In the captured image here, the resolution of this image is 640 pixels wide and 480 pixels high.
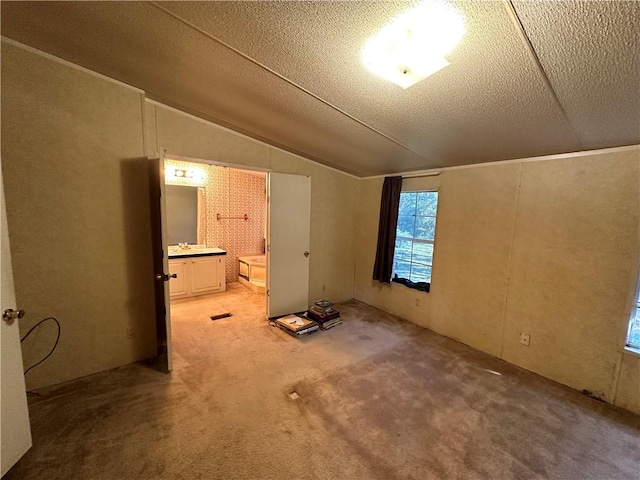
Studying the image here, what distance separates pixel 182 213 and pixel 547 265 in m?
5.11

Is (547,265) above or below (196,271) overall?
above

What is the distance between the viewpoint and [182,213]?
460 centimetres

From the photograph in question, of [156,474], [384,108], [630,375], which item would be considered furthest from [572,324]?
[156,474]

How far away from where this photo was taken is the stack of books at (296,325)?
3.19 metres

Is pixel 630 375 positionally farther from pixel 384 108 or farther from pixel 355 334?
pixel 384 108

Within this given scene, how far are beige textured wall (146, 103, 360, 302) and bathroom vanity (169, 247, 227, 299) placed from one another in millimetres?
1741

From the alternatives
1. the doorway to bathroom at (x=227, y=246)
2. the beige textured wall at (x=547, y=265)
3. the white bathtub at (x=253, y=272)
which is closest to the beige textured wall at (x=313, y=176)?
the doorway to bathroom at (x=227, y=246)

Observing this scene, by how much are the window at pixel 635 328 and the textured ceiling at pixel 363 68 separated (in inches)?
50.7

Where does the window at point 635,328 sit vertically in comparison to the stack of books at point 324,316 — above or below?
above

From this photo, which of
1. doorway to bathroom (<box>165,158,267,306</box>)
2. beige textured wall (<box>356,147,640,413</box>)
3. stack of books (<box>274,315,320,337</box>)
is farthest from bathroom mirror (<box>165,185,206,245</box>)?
beige textured wall (<box>356,147,640,413</box>)

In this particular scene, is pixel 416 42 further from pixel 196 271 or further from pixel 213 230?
pixel 213 230

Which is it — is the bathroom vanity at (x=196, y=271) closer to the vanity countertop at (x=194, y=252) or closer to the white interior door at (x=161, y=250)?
the vanity countertop at (x=194, y=252)

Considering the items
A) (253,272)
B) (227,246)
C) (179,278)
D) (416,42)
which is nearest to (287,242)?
(253,272)

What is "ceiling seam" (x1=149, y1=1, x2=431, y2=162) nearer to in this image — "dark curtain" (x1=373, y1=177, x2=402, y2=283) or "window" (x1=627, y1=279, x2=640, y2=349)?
"dark curtain" (x1=373, y1=177, x2=402, y2=283)
